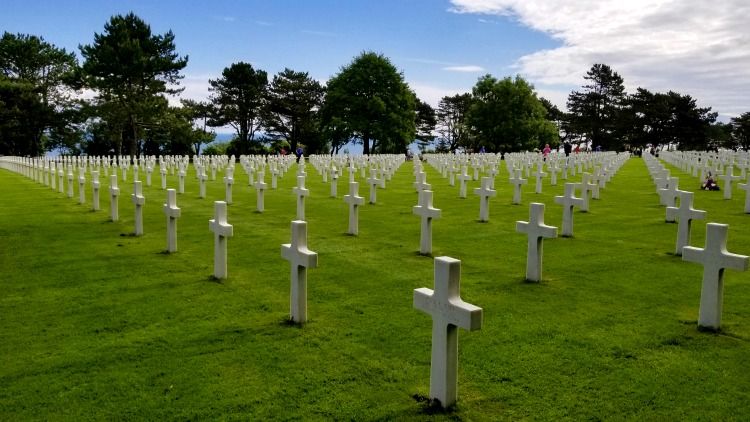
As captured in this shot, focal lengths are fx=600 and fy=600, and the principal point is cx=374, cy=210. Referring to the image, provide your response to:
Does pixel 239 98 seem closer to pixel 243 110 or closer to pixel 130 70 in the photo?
pixel 243 110

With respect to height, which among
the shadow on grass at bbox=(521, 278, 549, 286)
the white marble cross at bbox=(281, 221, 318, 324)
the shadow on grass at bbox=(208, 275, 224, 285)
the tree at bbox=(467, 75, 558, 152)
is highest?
the tree at bbox=(467, 75, 558, 152)

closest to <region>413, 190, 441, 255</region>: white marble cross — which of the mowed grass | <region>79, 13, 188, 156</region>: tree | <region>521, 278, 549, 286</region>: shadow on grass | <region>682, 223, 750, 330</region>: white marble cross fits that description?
the mowed grass

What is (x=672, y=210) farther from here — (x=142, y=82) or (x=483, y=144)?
(x=483, y=144)

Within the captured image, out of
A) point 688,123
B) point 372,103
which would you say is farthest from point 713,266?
point 688,123

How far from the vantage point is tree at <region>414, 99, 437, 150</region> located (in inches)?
3297

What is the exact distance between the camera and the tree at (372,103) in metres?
60.9

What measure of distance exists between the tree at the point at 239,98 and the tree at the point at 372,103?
906 centimetres

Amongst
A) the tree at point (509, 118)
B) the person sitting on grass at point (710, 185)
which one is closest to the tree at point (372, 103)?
the tree at point (509, 118)

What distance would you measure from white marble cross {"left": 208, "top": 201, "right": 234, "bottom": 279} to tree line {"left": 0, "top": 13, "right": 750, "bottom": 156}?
1615 inches

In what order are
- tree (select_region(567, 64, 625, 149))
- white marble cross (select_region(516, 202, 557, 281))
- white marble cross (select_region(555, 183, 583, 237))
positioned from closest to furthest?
white marble cross (select_region(516, 202, 557, 281))
white marble cross (select_region(555, 183, 583, 237))
tree (select_region(567, 64, 625, 149))

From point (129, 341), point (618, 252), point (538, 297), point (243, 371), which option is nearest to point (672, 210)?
point (618, 252)

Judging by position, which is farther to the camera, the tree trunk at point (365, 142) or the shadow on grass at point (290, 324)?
the tree trunk at point (365, 142)

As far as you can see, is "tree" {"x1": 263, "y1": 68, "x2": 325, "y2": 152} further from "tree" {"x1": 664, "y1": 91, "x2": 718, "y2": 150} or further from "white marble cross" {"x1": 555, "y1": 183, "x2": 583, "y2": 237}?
"white marble cross" {"x1": 555, "y1": 183, "x2": 583, "y2": 237}

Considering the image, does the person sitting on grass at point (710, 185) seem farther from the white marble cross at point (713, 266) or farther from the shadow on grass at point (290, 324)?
the shadow on grass at point (290, 324)
